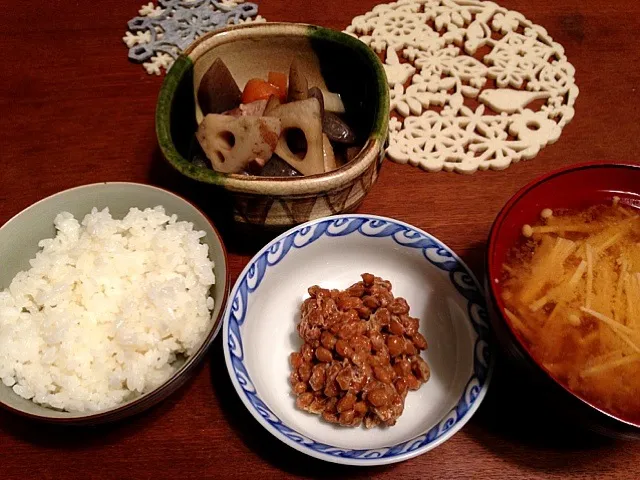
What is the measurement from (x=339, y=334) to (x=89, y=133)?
117cm

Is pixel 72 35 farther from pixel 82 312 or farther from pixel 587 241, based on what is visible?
pixel 587 241

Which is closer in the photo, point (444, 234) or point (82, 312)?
point (82, 312)

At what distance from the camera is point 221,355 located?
1.33 m

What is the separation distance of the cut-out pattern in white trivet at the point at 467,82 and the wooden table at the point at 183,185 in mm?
62

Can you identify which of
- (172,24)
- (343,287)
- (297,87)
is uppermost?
(297,87)

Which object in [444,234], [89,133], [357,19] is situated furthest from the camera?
[357,19]

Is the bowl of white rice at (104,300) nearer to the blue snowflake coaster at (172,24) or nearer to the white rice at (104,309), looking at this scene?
the white rice at (104,309)

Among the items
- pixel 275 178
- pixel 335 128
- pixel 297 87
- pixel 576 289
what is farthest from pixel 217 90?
pixel 576 289

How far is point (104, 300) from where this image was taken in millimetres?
1266

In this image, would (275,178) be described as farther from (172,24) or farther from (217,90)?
(172,24)

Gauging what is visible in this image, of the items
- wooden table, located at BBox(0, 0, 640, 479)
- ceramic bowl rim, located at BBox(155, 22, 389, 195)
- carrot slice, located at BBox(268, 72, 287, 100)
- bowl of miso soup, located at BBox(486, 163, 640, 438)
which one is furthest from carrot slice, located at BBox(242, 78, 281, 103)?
bowl of miso soup, located at BBox(486, 163, 640, 438)

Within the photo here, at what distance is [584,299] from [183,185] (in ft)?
3.79

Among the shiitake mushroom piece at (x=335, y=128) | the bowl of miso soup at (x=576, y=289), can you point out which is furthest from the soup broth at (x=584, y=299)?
the shiitake mushroom piece at (x=335, y=128)

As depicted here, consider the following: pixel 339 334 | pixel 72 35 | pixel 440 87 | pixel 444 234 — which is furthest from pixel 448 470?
pixel 72 35
